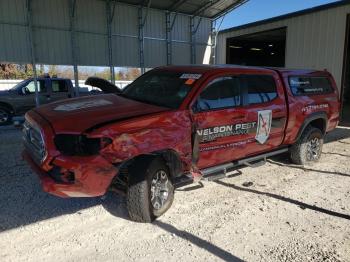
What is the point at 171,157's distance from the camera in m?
4.19

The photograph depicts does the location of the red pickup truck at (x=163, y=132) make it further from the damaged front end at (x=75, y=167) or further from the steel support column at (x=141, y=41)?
the steel support column at (x=141, y=41)

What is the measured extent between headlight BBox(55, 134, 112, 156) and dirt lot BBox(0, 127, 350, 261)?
3.19ft

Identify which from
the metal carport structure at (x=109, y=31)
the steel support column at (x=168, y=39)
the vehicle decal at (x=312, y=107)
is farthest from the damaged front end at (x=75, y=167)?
the steel support column at (x=168, y=39)

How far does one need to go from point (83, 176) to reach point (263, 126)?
3141mm

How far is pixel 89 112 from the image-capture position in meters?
3.92

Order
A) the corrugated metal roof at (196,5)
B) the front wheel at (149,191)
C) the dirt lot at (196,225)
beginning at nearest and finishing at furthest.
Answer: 1. the dirt lot at (196,225)
2. the front wheel at (149,191)
3. the corrugated metal roof at (196,5)

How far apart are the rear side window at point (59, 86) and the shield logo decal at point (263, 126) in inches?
431

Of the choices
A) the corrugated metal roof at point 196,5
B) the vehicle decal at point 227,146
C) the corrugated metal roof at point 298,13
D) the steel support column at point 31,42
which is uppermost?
the corrugated metal roof at point 196,5

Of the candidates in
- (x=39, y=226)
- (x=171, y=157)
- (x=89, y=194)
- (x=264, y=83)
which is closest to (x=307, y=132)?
(x=264, y=83)

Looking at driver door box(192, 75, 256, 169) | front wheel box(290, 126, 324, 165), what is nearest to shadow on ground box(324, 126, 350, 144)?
front wheel box(290, 126, 324, 165)

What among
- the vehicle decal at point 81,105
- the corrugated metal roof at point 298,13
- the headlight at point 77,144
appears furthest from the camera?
the corrugated metal roof at point 298,13

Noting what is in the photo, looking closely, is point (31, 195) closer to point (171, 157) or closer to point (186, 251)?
point (171, 157)

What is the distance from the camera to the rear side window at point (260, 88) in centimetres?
522

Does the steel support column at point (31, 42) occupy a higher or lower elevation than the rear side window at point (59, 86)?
higher
